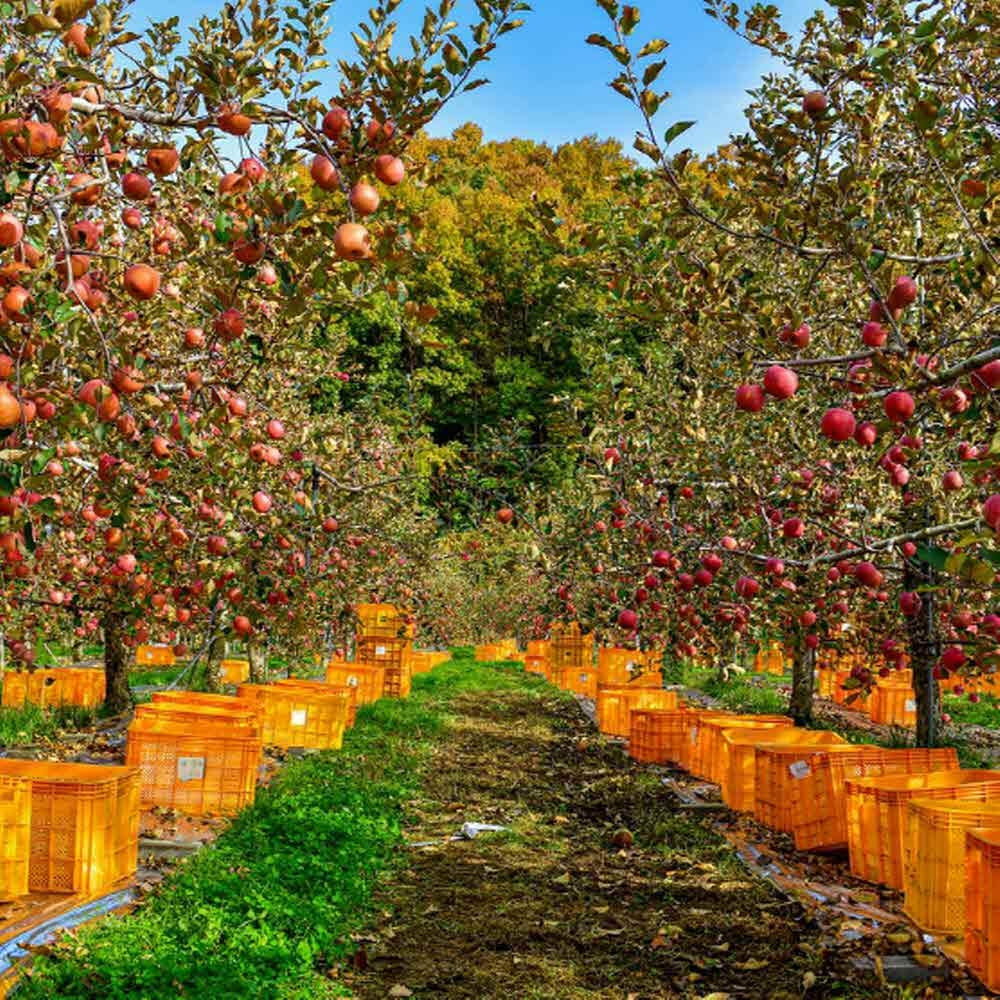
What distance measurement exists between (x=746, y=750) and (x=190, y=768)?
4919 millimetres

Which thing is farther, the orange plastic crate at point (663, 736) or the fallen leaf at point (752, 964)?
the orange plastic crate at point (663, 736)

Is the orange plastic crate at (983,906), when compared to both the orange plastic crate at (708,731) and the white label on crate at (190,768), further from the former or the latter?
the white label on crate at (190,768)

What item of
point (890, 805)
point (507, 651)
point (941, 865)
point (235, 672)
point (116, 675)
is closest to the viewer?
point (941, 865)

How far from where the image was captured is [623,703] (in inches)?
565

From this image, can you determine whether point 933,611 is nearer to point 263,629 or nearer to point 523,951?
point 523,951

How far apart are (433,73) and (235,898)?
4791 millimetres

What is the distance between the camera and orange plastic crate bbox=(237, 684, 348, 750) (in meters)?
11.4

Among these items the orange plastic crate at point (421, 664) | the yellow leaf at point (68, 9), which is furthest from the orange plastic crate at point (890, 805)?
the orange plastic crate at point (421, 664)

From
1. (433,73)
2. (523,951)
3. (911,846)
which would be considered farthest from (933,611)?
(433,73)

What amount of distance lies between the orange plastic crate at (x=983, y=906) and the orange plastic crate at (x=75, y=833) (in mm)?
4954

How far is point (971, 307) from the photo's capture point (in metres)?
3.67

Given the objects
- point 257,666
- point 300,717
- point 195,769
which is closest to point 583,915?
point 195,769

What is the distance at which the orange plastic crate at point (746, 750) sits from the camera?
28.9 ft

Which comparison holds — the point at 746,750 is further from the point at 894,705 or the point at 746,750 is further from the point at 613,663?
the point at 613,663
